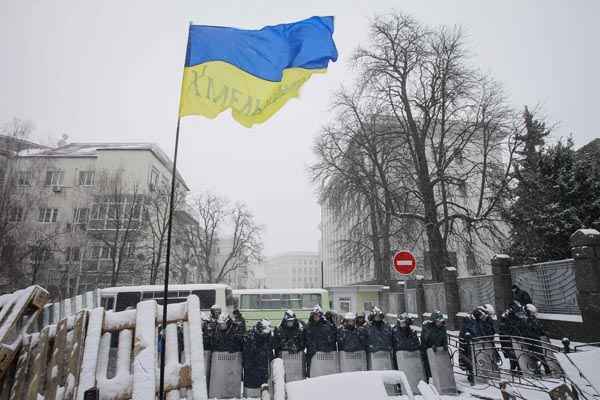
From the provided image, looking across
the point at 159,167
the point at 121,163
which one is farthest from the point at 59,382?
the point at 159,167

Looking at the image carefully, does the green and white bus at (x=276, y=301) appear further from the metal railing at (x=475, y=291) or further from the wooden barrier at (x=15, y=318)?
the wooden barrier at (x=15, y=318)

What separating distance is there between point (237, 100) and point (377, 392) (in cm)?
423

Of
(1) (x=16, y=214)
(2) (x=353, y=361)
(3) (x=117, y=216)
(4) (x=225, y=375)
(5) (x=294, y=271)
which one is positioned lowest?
(4) (x=225, y=375)

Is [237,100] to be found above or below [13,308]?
above

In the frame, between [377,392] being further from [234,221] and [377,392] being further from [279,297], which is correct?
[234,221]

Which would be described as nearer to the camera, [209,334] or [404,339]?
[404,339]

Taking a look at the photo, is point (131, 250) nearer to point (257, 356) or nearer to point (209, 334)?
point (209, 334)

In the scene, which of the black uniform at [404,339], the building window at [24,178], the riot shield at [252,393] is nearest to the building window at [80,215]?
the building window at [24,178]

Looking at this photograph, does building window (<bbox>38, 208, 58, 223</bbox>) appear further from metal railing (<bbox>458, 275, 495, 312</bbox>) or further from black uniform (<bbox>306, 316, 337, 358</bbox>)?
black uniform (<bbox>306, 316, 337, 358</bbox>)

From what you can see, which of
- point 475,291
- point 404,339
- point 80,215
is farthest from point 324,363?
point 80,215

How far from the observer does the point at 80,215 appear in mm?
34688

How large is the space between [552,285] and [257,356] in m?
10.1

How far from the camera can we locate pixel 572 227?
1648 cm

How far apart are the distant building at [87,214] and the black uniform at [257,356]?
23.3 meters
